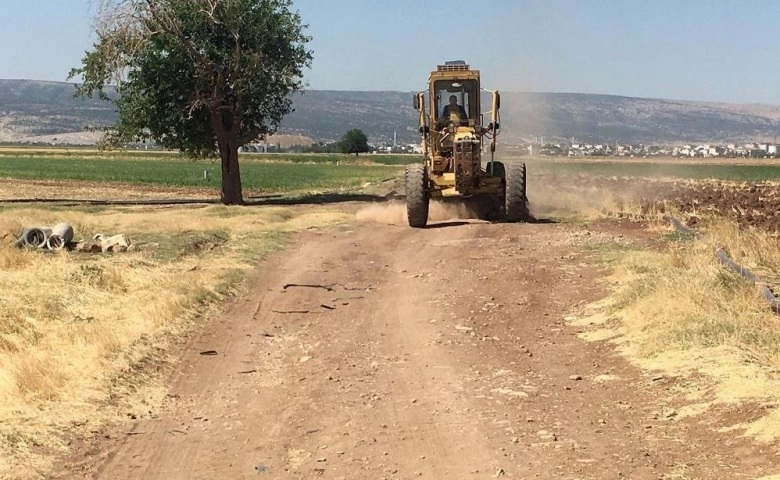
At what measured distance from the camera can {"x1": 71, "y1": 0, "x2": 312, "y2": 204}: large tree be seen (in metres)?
30.7

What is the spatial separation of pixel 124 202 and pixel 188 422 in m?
28.8

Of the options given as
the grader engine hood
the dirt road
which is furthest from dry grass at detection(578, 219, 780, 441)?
the grader engine hood

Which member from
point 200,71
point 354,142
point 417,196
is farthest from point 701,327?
point 354,142

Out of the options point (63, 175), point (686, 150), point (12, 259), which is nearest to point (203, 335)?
point (12, 259)

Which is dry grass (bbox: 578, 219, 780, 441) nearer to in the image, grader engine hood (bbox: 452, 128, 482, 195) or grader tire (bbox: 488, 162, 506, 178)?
grader engine hood (bbox: 452, 128, 482, 195)

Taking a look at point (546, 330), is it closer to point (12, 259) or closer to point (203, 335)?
point (203, 335)

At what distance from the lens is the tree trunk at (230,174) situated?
33094 mm

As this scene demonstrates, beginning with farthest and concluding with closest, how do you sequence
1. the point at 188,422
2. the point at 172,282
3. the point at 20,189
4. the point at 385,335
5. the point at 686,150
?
1. the point at 686,150
2. the point at 20,189
3. the point at 172,282
4. the point at 385,335
5. the point at 188,422

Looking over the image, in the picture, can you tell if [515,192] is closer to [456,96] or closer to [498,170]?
[498,170]

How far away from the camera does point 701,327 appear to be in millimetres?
9789

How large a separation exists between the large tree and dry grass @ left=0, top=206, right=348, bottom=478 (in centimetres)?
1082

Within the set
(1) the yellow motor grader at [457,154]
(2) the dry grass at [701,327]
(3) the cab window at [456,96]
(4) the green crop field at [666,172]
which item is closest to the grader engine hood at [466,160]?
(1) the yellow motor grader at [457,154]

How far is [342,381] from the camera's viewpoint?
376 inches

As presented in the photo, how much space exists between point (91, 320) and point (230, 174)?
2190 cm
